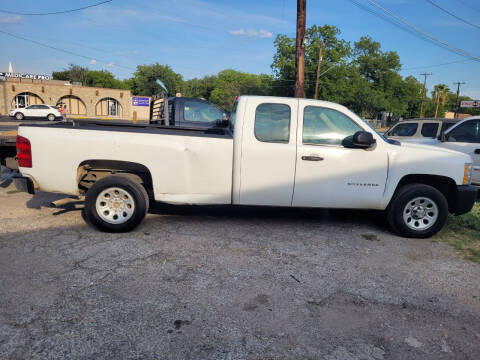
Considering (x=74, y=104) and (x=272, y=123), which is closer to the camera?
(x=272, y=123)

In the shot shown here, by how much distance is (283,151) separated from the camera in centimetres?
502

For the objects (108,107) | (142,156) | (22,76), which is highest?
(22,76)

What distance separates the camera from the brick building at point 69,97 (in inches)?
1860

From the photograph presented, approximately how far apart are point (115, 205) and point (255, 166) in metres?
1.93

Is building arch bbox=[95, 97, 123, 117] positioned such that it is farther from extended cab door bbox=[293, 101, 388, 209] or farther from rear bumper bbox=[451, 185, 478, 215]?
rear bumper bbox=[451, 185, 478, 215]

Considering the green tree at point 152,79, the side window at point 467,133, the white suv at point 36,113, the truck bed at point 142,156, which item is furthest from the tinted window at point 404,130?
the green tree at point 152,79

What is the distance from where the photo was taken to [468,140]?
8.23m

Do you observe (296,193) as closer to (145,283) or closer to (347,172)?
(347,172)

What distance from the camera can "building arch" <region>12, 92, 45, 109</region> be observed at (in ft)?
158

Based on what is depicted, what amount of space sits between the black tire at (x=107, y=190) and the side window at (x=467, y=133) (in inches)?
280

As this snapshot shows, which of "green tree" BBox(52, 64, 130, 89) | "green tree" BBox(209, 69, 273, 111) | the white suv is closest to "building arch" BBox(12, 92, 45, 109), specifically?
the white suv

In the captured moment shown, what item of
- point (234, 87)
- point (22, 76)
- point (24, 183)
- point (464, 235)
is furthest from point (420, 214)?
point (234, 87)

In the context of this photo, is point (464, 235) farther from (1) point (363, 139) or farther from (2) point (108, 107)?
(2) point (108, 107)

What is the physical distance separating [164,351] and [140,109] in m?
60.1
